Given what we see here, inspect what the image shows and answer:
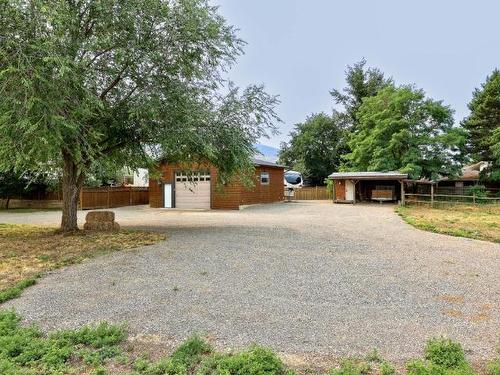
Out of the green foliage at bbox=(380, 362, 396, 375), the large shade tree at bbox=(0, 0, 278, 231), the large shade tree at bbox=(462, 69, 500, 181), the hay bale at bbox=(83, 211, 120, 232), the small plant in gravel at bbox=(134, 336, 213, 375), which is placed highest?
the large shade tree at bbox=(462, 69, 500, 181)

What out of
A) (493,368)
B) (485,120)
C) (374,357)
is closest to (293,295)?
(374,357)

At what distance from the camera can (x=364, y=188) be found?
26.8 meters

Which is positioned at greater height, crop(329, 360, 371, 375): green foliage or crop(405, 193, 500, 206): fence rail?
crop(405, 193, 500, 206): fence rail

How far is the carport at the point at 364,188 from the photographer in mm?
24109

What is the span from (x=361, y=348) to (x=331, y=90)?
37777mm

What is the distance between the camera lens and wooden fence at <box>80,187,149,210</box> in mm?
20328

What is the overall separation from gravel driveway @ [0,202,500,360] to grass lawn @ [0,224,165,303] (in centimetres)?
34

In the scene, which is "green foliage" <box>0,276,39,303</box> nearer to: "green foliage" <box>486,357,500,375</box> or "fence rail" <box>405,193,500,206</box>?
"green foliage" <box>486,357,500,375</box>

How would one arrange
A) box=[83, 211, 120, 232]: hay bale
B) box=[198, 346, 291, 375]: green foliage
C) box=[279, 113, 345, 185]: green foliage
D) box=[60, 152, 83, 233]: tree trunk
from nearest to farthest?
box=[198, 346, 291, 375]: green foliage → box=[60, 152, 83, 233]: tree trunk → box=[83, 211, 120, 232]: hay bale → box=[279, 113, 345, 185]: green foliage

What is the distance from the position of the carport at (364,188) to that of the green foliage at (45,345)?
21.6 m

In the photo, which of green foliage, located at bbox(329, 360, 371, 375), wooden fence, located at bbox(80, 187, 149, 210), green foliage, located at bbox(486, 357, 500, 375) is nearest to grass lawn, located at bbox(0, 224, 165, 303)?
green foliage, located at bbox(329, 360, 371, 375)

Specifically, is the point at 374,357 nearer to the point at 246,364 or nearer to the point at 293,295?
the point at 246,364

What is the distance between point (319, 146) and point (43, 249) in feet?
103

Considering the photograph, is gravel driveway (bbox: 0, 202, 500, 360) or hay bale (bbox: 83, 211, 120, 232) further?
hay bale (bbox: 83, 211, 120, 232)
